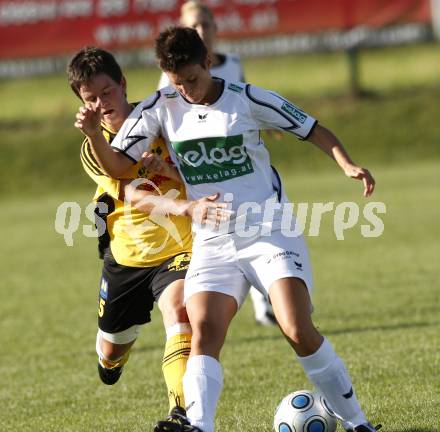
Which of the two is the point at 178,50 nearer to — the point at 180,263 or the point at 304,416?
the point at 180,263

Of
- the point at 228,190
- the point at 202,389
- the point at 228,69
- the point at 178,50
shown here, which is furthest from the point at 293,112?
the point at 228,69

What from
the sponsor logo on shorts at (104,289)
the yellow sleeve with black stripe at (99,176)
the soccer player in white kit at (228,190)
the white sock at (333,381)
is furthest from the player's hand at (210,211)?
the sponsor logo on shorts at (104,289)

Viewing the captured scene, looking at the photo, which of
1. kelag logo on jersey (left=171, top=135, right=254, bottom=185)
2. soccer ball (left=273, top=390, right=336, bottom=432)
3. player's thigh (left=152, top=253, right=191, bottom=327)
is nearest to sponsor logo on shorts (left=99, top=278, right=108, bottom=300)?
player's thigh (left=152, top=253, right=191, bottom=327)

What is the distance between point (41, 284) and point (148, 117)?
635 centimetres

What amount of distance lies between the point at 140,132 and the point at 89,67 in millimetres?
501

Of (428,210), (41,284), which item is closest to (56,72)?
(428,210)

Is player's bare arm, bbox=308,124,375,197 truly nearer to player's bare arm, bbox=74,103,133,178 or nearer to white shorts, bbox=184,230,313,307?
white shorts, bbox=184,230,313,307

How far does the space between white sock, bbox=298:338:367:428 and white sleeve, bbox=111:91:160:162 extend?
1204 mm

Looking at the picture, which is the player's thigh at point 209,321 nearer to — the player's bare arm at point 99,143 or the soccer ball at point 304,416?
the soccer ball at point 304,416

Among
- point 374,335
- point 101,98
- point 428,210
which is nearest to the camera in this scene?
point 101,98

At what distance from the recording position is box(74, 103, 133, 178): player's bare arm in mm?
4473

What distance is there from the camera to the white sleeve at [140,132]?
4648 millimetres

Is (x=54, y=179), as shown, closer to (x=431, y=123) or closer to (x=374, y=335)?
(x=431, y=123)

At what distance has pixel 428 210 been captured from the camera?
559 inches
